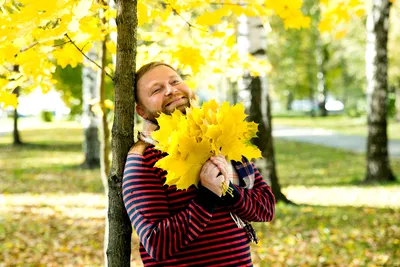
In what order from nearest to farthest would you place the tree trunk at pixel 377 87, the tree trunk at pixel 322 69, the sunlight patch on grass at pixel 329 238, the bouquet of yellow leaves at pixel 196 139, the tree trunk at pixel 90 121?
the bouquet of yellow leaves at pixel 196 139 → the sunlight patch on grass at pixel 329 238 → the tree trunk at pixel 377 87 → the tree trunk at pixel 90 121 → the tree trunk at pixel 322 69

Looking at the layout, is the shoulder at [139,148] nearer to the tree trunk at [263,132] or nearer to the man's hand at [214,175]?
the man's hand at [214,175]

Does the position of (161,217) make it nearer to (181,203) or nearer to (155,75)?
(181,203)

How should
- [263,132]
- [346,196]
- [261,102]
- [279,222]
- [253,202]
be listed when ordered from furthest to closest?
1. [346,196]
2. [263,132]
3. [261,102]
4. [279,222]
5. [253,202]

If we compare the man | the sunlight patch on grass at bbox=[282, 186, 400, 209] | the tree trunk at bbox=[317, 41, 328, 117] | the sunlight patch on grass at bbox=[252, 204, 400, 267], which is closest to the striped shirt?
the man

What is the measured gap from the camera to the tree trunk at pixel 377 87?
8.73 m

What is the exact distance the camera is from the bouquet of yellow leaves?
166cm

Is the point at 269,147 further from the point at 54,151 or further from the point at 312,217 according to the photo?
the point at 54,151

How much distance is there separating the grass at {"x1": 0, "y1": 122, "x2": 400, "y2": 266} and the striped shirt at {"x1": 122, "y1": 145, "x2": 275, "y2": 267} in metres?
3.31

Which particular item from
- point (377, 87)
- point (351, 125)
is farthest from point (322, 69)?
point (377, 87)

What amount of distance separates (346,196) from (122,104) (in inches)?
281

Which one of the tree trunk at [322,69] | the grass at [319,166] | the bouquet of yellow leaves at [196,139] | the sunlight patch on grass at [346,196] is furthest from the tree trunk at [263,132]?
the tree trunk at [322,69]

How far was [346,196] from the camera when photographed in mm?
8398

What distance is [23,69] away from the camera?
2650 millimetres

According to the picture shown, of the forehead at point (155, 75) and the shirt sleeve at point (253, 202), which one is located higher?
the forehead at point (155, 75)
